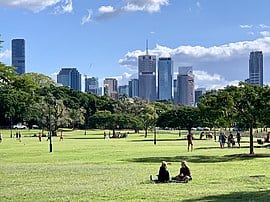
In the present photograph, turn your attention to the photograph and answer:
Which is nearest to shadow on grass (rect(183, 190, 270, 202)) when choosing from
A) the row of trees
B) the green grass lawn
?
the green grass lawn

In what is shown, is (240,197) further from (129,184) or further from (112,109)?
(112,109)

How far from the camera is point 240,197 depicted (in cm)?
2130

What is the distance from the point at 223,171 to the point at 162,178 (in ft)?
23.7

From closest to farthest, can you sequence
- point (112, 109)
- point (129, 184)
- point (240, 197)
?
point (240, 197) < point (129, 184) < point (112, 109)

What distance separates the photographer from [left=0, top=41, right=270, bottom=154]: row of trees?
47.1 metres

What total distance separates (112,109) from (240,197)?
152 m

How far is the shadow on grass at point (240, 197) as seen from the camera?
20641mm

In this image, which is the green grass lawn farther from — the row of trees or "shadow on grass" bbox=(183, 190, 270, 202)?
the row of trees

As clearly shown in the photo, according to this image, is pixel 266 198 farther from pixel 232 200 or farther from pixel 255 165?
pixel 255 165

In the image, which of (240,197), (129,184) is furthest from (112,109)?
(240,197)

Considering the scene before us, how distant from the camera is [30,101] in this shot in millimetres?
137500

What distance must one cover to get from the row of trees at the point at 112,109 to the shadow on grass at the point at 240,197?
28.4ft

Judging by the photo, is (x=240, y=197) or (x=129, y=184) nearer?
(x=240, y=197)

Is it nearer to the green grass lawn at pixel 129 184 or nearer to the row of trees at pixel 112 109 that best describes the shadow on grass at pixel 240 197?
the green grass lawn at pixel 129 184
